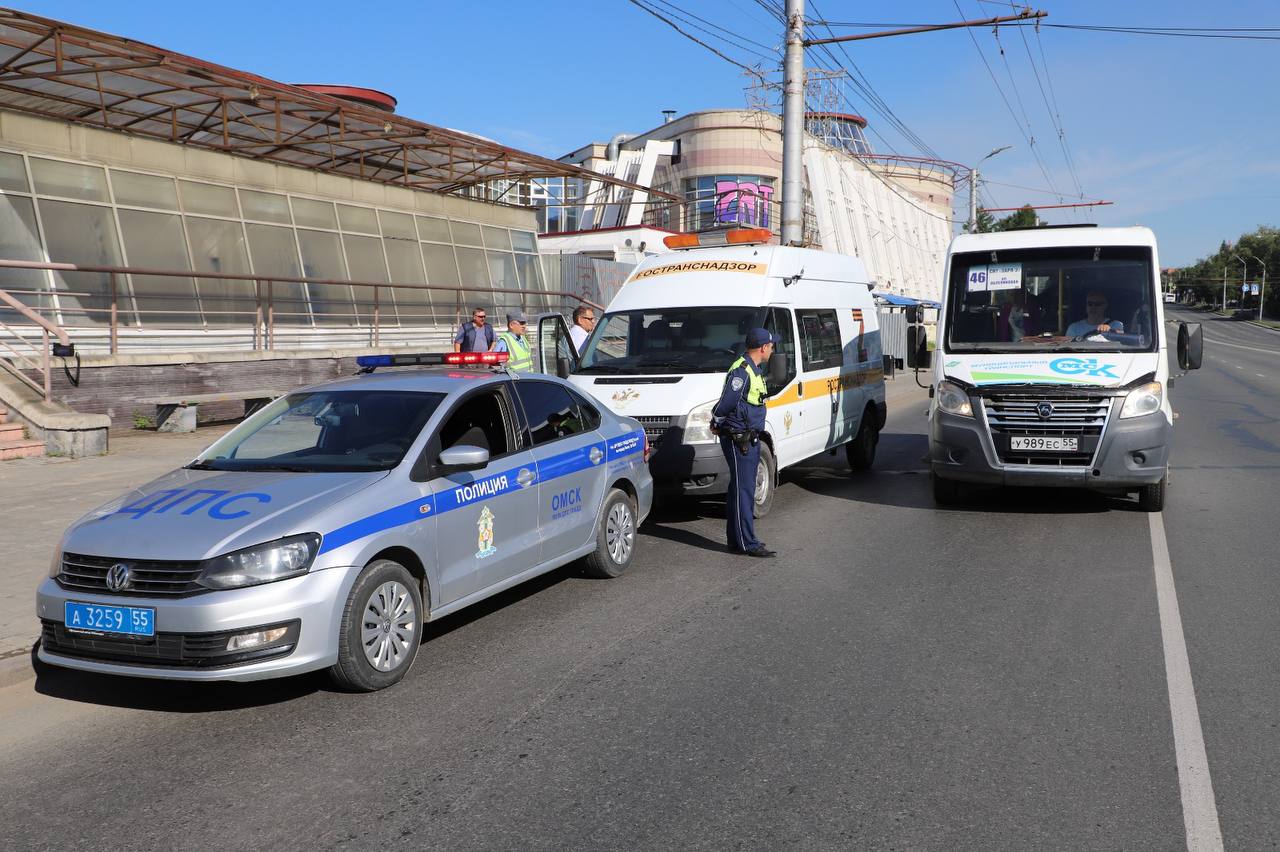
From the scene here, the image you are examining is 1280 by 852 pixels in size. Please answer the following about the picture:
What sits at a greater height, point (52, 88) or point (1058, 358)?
point (52, 88)

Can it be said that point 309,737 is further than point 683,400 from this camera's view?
No

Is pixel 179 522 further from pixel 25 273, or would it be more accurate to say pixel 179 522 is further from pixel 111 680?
pixel 25 273

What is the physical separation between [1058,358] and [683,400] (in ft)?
11.7

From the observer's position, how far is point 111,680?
543 cm

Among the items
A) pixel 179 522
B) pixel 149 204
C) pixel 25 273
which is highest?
pixel 149 204

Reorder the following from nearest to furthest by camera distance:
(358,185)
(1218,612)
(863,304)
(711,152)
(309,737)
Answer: (309,737), (1218,612), (863,304), (358,185), (711,152)

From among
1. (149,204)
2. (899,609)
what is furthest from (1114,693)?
(149,204)

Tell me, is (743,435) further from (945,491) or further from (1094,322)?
(1094,322)

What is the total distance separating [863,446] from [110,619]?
30.8 ft

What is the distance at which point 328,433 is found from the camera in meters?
6.07

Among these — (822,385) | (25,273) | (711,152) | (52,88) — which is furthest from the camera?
(711,152)

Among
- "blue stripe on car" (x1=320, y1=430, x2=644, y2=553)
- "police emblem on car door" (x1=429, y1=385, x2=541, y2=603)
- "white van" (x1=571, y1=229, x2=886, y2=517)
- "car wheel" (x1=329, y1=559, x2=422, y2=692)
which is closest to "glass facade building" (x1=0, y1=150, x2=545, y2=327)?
"white van" (x1=571, y1=229, x2=886, y2=517)

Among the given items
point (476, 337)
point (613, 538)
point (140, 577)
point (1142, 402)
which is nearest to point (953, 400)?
point (1142, 402)

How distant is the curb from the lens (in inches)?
207
